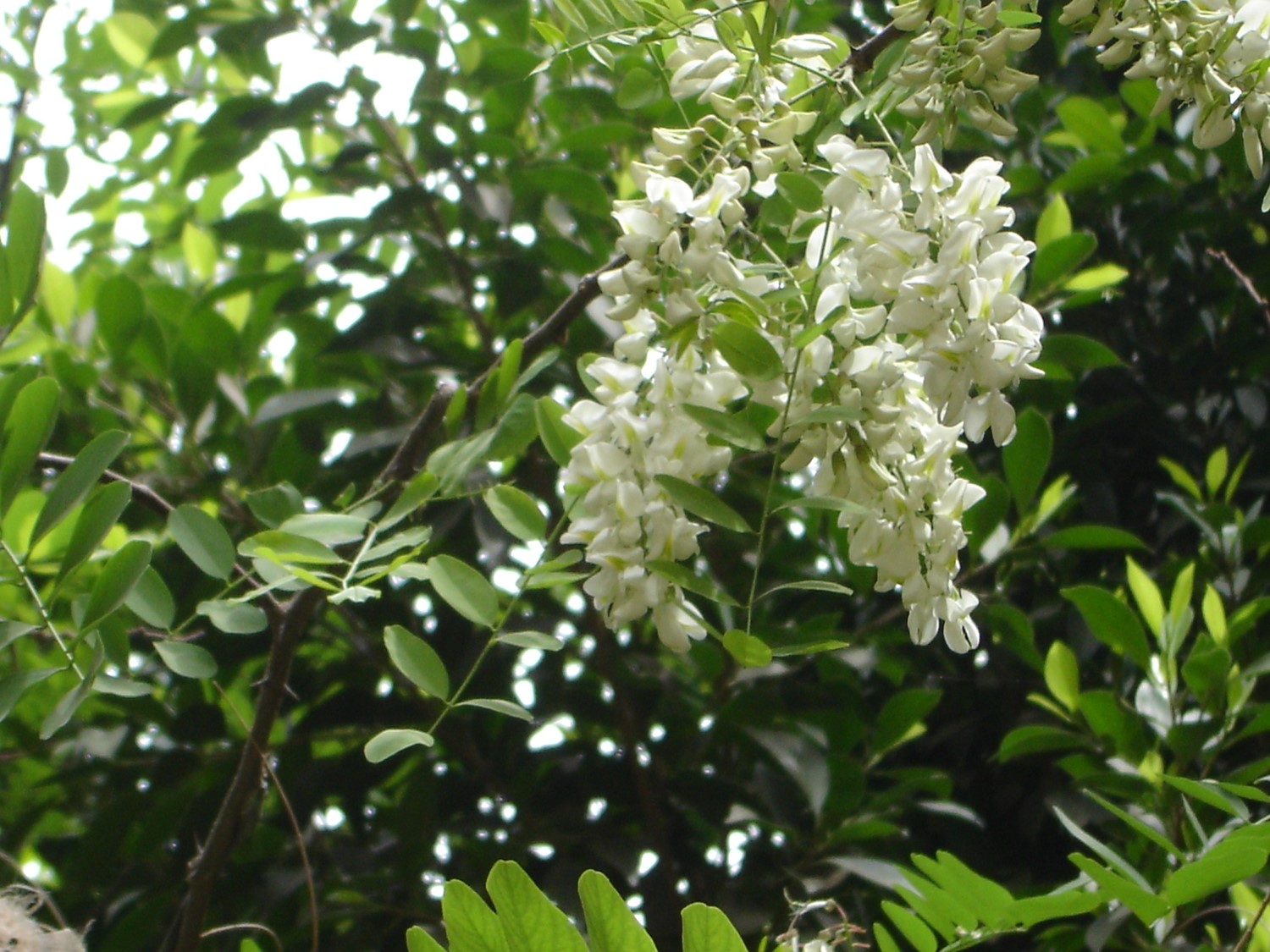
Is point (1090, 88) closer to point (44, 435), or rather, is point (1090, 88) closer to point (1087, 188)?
point (1087, 188)

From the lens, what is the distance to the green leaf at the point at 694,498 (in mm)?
449

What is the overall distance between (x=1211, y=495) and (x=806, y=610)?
333mm

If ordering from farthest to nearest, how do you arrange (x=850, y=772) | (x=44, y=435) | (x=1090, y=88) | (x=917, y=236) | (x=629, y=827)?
(x=1090, y=88) < (x=629, y=827) < (x=850, y=772) < (x=44, y=435) < (x=917, y=236)

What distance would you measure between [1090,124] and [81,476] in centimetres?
84

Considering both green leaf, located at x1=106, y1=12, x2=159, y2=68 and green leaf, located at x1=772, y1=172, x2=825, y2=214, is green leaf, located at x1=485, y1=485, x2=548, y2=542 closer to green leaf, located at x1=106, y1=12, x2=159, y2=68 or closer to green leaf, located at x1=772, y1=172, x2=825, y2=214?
green leaf, located at x1=772, y1=172, x2=825, y2=214

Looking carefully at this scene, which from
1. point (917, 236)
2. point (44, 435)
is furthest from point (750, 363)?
point (44, 435)

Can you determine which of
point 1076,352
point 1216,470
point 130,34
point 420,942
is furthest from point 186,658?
point 130,34

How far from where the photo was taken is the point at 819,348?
438 mm

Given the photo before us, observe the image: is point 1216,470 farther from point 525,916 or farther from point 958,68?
point 525,916

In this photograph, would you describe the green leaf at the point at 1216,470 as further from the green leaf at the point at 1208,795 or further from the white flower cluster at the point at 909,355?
the white flower cluster at the point at 909,355

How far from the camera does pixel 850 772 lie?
0.85m

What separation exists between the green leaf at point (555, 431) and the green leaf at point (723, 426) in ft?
0.41

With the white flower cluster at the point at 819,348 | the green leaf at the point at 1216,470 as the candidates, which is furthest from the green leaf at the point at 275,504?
the green leaf at the point at 1216,470

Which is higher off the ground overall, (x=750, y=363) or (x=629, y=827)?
(x=750, y=363)
